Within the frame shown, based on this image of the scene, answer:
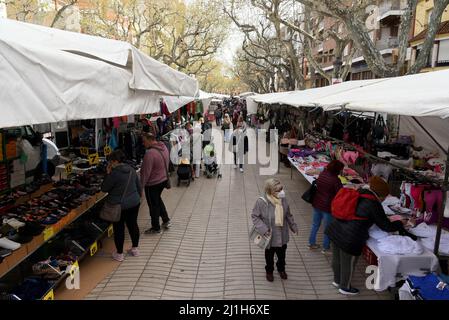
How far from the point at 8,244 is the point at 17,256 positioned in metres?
0.16

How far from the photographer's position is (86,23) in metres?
23.8

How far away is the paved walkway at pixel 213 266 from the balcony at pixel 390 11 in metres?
26.2

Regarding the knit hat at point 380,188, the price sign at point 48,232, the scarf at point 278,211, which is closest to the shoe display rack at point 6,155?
the price sign at point 48,232

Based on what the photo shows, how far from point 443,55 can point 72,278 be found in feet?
81.1

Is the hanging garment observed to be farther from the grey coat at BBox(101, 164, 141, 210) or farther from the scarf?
the grey coat at BBox(101, 164, 141, 210)

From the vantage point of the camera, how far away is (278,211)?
457 centimetres

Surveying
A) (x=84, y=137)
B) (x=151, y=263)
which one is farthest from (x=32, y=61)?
(x=84, y=137)

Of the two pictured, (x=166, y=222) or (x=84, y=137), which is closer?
(x=166, y=222)

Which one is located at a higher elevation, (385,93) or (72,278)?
(385,93)

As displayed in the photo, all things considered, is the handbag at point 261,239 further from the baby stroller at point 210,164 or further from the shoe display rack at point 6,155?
the baby stroller at point 210,164

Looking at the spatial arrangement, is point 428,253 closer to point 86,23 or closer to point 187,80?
point 187,80

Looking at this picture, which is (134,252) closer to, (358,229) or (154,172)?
(154,172)
